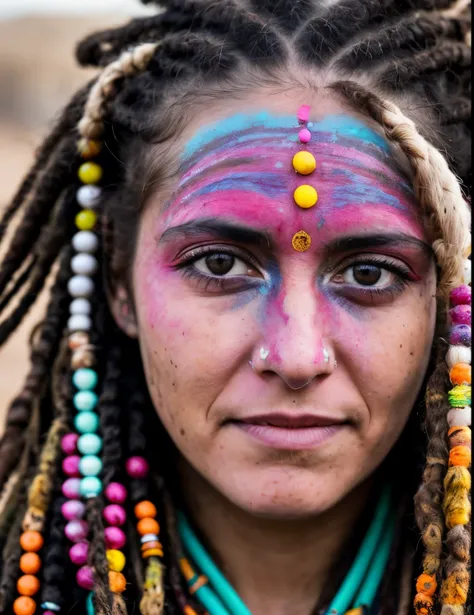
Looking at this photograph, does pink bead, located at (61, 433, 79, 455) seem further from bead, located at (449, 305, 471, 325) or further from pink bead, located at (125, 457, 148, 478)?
bead, located at (449, 305, 471, 325)

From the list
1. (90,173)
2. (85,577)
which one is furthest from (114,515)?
(90,173)

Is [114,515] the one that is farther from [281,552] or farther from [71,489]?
[281,552]

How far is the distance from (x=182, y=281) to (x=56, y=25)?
26.4 m

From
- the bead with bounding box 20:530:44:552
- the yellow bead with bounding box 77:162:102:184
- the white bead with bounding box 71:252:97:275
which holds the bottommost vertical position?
the bead with bounding box 20:530:44:552

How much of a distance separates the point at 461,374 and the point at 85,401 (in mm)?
972

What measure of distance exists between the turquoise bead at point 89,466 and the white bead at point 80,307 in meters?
0.40

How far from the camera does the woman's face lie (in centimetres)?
207

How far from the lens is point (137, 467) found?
2.41m

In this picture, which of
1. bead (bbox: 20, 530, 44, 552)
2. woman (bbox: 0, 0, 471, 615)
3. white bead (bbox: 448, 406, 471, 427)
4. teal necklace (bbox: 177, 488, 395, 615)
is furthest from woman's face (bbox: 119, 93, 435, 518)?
bead (bbox: 20, 530, 44, 552)

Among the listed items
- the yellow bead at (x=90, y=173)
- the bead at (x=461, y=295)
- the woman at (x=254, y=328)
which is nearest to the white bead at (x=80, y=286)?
the woman at (x=254, y=328)

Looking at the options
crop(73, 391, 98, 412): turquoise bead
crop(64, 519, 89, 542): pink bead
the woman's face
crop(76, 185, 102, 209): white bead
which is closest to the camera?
the woman's face

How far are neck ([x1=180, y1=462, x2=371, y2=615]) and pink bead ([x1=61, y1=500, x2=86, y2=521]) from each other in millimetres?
329

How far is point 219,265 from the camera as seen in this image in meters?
2.20

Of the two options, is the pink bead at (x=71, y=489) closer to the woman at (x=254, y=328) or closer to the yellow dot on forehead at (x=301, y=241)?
the woman at (x=254, y=328)
